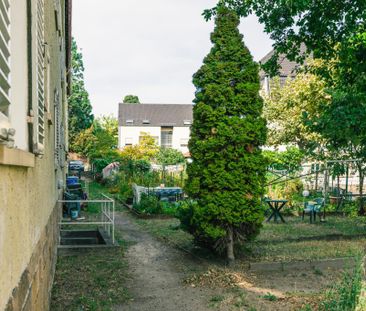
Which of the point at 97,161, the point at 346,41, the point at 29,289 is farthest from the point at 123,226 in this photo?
the point at 97,161

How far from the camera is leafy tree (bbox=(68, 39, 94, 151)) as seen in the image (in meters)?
50.9

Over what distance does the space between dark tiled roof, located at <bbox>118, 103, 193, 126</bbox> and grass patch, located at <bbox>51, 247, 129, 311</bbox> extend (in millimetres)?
47308

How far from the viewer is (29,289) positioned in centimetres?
282

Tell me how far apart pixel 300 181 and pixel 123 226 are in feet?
29.2

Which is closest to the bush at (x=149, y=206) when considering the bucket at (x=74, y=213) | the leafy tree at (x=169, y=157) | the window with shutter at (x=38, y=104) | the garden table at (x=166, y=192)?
the garden table at (x=166, y=192)

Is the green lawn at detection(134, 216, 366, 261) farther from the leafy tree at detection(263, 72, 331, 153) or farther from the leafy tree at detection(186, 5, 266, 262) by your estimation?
the leafy tree at detection(263, 72, 331, 153)

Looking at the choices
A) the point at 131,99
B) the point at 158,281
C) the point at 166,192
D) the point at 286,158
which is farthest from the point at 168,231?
the point at 131,99

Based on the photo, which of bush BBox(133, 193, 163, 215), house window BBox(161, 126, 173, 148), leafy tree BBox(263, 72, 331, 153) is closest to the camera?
bush BBox(133, 193, 163, 215)

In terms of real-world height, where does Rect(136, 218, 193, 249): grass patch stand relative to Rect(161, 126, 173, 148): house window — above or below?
below

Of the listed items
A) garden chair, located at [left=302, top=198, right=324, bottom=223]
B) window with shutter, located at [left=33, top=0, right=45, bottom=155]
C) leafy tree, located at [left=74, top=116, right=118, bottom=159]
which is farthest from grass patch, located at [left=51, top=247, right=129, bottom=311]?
leafy tree, located at [left=74, top=116, right=118, bottom=159]

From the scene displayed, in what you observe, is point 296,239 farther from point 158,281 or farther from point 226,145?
point 158,281

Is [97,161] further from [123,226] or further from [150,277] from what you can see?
[150,277]

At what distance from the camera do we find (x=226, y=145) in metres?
8.20

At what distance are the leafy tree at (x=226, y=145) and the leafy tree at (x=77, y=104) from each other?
1716 inches
